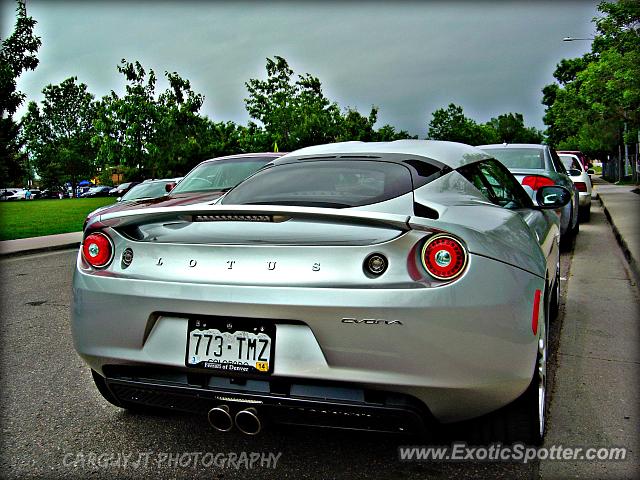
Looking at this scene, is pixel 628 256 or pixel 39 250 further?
pixel 39 250

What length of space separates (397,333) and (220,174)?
705 cm

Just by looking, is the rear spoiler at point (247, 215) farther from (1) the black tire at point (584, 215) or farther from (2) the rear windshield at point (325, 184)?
(1) the black tire at point (584, 215)

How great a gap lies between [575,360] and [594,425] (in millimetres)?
1222

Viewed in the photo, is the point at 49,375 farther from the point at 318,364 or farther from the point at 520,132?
the point at 520,132

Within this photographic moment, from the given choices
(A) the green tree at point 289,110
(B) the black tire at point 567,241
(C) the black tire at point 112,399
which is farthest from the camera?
(A) the green tree at point 289,110

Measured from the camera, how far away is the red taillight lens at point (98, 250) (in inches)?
117

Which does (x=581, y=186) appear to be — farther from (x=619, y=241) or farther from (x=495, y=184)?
(x=495, y=184)

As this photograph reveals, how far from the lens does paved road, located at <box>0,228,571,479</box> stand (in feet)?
9.49

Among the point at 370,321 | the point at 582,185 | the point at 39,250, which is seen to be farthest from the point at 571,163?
the point at 370,321

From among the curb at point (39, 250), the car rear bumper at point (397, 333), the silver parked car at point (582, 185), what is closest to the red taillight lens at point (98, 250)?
the car rear bumper at point (397, 333)

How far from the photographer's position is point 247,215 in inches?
109

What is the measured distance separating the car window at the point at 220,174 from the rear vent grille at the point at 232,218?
239 inches

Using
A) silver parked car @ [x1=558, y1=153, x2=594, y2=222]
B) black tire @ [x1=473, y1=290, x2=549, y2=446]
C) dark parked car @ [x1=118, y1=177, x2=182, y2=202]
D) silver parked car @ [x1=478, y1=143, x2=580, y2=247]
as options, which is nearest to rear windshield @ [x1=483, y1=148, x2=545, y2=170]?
silver parked car @ [x1=478, y1=143, x2=580, y2=247]

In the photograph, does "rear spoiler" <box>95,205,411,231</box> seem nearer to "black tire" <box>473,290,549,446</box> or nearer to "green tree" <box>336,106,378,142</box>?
"black tire" <box>473,290,549,446</box>
